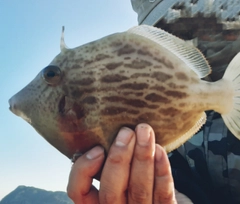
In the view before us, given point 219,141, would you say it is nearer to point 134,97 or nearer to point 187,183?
point 187,183

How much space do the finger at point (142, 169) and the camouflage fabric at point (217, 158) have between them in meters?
0.68

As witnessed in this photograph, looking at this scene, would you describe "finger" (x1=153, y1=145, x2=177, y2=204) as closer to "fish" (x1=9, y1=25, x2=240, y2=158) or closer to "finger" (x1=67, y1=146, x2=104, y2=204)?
"fish" (x1=9, y1=25, x2=240, y2=158)

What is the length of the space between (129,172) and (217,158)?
0.76m

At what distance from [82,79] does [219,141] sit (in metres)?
1.00

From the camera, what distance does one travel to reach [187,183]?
1.83 metres

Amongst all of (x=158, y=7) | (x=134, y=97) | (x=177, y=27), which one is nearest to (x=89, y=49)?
(x=134, y=97)

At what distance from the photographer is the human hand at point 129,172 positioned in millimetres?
1109

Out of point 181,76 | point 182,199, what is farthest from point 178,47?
point 182,199

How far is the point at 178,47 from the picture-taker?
3.77 feet

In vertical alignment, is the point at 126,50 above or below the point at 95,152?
above

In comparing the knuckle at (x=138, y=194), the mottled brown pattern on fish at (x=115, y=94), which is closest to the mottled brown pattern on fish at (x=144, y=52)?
the mottled brown pattern on fish at (x=115, y=94)

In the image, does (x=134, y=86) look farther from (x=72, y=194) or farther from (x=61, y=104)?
(x=72, y=194)

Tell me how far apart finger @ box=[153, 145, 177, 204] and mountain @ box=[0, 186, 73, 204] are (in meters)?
37.7

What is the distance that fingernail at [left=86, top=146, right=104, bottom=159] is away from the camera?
1.09m
